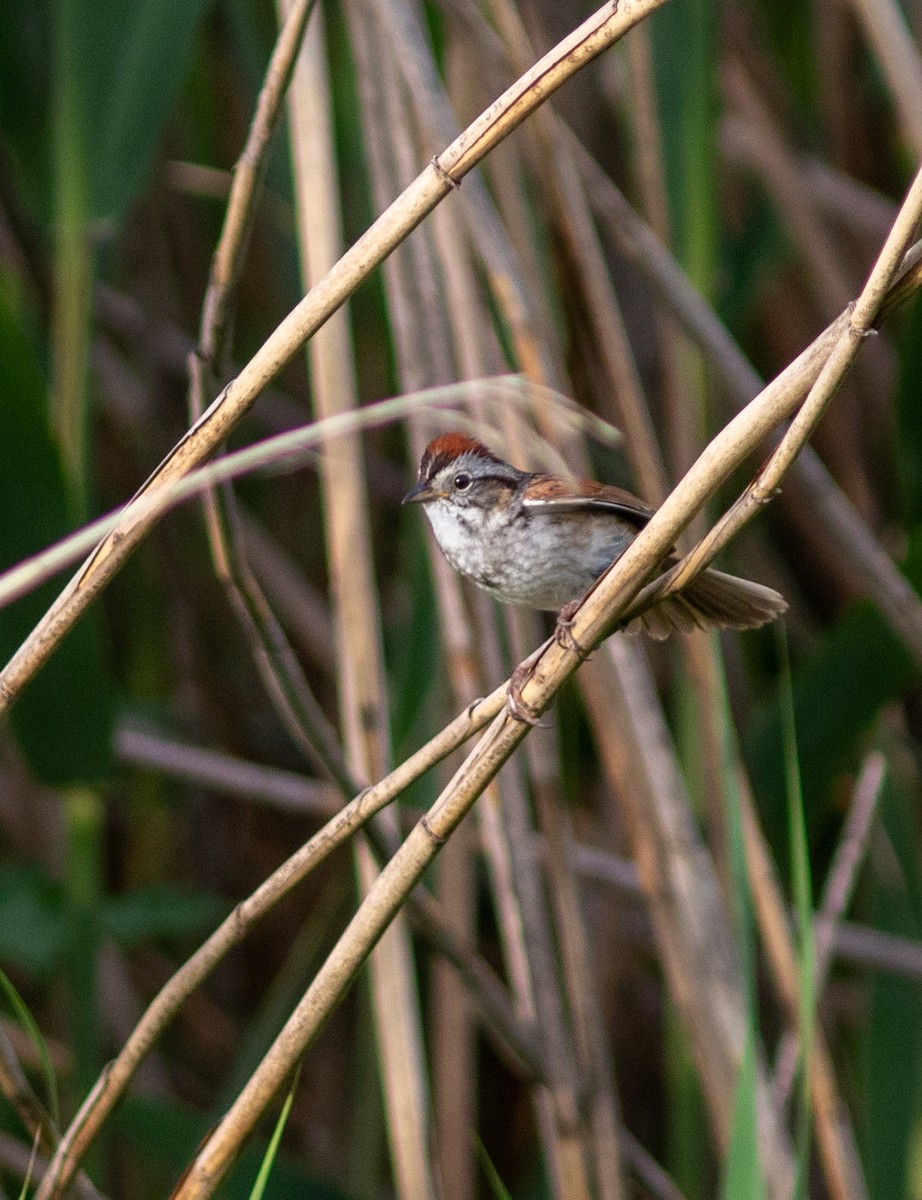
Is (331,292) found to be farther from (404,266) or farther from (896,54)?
(896,54)

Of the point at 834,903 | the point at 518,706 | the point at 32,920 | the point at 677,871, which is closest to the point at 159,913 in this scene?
the point at 32,920

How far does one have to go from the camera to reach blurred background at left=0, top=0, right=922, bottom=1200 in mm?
2000

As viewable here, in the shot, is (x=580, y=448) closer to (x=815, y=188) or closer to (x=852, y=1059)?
(x=815, y=188)

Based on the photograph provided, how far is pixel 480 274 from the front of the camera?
2293 millimetres

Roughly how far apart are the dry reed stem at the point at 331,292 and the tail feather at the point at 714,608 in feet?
1.97

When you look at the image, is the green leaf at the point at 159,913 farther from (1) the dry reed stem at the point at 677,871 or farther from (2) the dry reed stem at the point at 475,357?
(1) the dry reed stem at the point at 677,871

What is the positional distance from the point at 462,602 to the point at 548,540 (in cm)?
27

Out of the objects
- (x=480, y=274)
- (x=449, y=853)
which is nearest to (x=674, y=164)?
(x=480, y=274)

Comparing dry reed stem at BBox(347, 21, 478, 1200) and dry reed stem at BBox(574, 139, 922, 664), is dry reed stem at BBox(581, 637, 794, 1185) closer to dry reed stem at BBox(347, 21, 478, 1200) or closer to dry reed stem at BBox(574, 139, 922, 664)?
dry reed stem at BBox(347, 21, 478, 1200)

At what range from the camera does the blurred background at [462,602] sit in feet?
6.56

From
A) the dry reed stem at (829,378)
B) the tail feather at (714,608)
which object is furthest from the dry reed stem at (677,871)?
the dry reed stem at (829,378)

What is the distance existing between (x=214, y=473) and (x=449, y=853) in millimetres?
1392

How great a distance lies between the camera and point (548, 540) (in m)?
1.87

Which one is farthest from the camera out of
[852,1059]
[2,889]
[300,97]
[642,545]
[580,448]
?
[852,1059]
